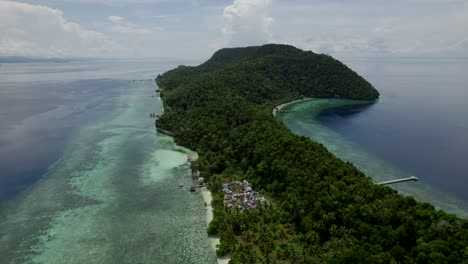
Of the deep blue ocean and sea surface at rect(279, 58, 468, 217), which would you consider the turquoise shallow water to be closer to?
sea surface at rect(279, 58, 468, 217)

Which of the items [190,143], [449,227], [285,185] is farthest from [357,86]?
[449,227]

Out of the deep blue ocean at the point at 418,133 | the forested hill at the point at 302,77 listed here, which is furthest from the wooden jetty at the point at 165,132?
the deep blue ocean at the point at 418,133

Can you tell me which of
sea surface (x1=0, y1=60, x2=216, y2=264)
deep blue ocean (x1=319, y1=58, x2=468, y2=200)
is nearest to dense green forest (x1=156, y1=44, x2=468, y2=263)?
sea surface (x1=0, y1=60, x2=216, y2=264)

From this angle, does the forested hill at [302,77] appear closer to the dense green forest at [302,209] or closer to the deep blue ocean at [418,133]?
the deep blue ocean at [418,133]

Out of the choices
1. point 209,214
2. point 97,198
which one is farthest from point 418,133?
point 97,198

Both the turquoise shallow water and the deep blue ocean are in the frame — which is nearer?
the turquoise shallow water

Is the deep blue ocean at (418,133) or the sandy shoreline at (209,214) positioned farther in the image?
the deep blue ocean at (418,133)
